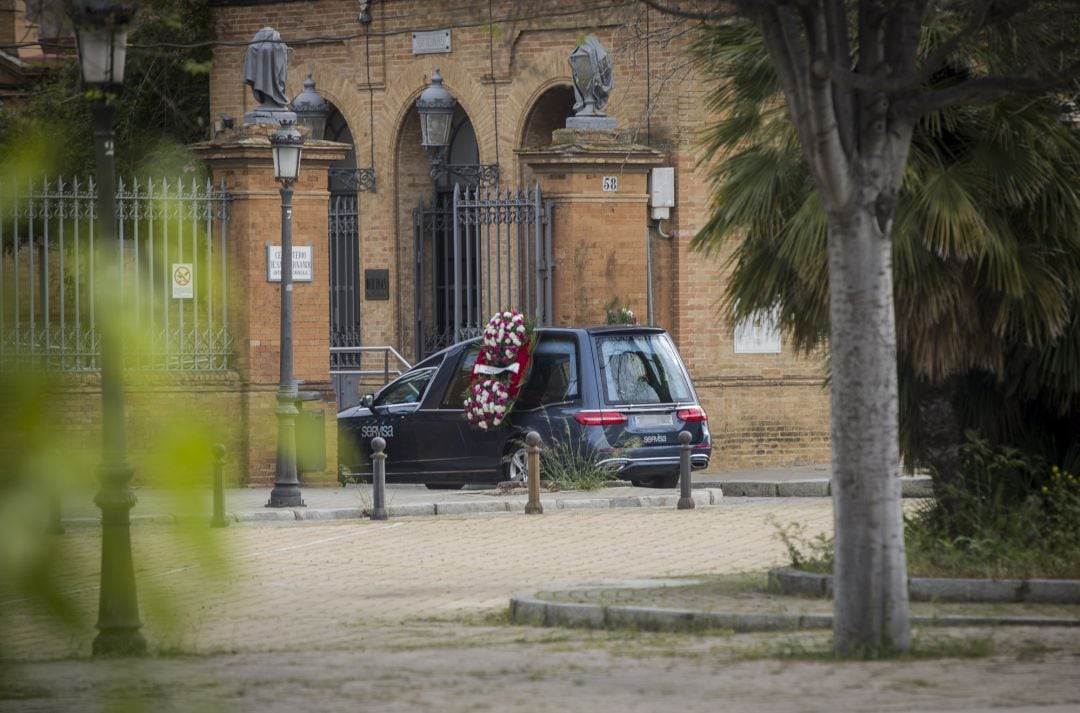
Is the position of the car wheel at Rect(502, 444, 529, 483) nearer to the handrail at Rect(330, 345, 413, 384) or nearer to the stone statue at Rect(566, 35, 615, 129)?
the stone statue at Rect(566, 35, 615, 129)

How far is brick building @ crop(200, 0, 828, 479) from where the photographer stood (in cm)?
2411

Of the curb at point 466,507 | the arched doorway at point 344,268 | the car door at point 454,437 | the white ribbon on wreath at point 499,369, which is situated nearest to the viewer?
the curb at point 466,507

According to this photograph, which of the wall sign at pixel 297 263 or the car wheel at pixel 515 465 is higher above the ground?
the wall sign at pixel 297 263

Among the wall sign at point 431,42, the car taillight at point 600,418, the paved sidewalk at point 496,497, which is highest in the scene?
the wall sign at point 431,42

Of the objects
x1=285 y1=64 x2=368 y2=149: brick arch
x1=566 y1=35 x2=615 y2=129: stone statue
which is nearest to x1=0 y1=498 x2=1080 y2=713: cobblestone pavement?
x1=566 y1=35 x2=615 y2=129: stone statue

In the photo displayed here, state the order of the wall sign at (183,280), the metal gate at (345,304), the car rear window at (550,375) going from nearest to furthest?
the wall sign at (183,280), the car rear window at (550,375), the metal gate at (345,304)

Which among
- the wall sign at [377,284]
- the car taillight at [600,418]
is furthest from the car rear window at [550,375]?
the wall sign at [377,284]

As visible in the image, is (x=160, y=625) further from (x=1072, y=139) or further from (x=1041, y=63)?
(x=1072, y=139)

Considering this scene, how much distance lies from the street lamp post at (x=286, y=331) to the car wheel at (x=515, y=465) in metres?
2.50

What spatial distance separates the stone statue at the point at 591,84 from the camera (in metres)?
24.3

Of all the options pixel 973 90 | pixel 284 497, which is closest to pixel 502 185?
pixel 284 497

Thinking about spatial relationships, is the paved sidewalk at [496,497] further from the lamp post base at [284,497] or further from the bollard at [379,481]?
the bollard at [379,481]

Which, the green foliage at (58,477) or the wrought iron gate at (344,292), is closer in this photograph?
the green foliage at (58,477)

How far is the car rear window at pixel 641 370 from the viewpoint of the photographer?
2025 cm
